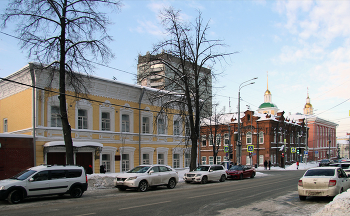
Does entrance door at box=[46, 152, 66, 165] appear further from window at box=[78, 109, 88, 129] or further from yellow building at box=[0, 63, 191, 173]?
window at box=[78, 109, 88, 129]

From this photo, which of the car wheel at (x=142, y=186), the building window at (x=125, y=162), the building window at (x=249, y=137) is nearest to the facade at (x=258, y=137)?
the building window at (x=249, y=137)

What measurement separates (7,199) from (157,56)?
16.3 metres

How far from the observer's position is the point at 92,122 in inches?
1076

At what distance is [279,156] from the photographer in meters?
64.8

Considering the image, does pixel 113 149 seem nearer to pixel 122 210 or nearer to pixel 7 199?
pixel 7 199

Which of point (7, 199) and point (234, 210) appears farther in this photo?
point (7, 199)

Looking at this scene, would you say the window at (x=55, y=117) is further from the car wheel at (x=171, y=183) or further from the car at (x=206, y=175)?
the car at (x=206, y=175)

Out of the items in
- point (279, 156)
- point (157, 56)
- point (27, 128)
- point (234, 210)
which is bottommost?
point (279, 156)

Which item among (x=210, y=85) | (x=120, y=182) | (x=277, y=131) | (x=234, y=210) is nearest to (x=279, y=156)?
(x=277, y=131)

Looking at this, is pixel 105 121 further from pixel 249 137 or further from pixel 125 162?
pixel 249 137

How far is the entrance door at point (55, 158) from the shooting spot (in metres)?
23.9

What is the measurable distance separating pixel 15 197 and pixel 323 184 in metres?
13.0

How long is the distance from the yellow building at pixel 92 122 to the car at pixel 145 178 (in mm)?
3879

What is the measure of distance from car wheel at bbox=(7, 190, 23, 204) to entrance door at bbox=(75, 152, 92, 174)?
1214cm
